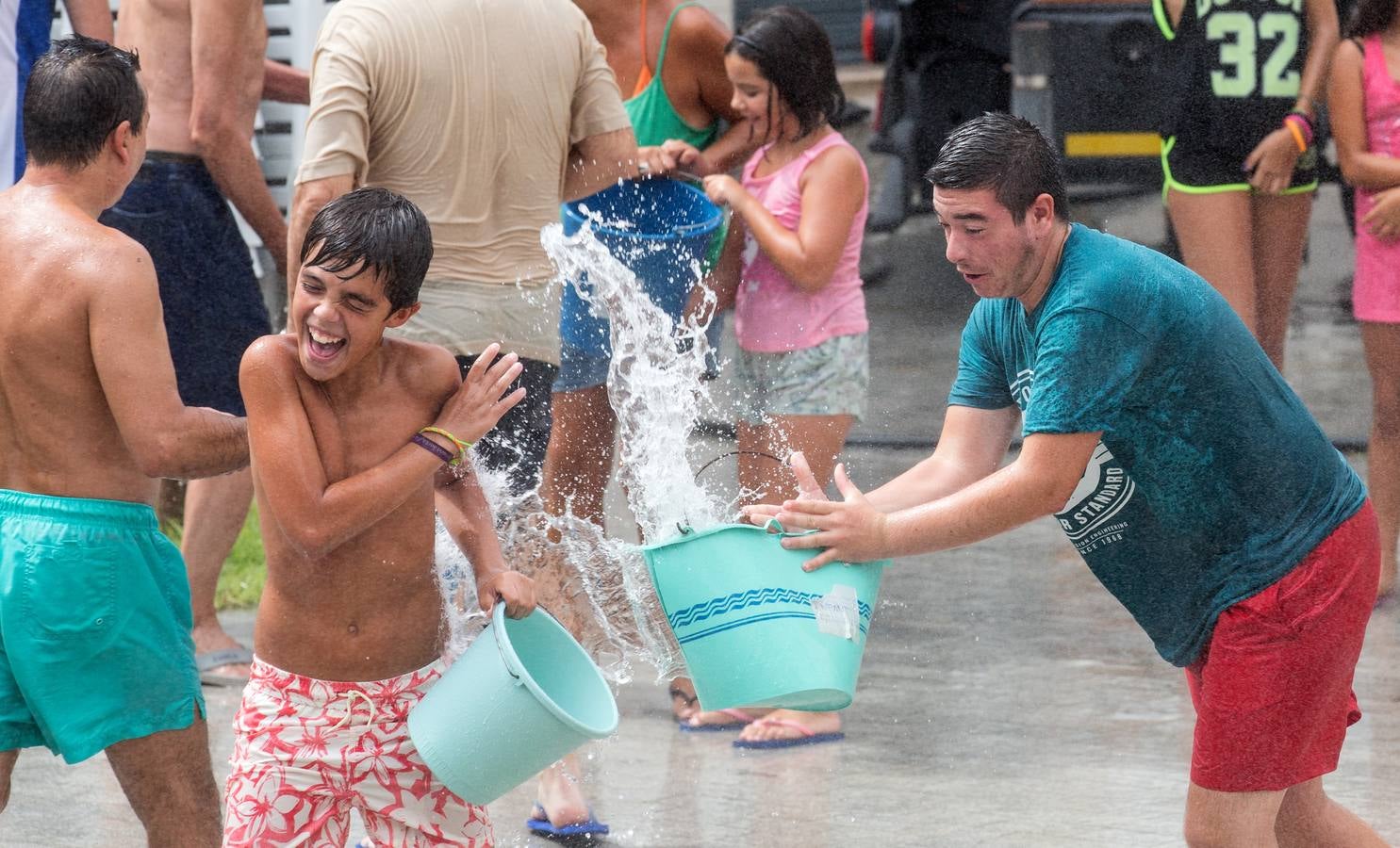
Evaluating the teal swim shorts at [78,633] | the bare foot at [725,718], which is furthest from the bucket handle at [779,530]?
the bare foot at [725,718]

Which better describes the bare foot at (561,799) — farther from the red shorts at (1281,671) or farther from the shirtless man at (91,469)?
the red shorts at (1281,671)

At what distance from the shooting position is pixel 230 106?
4.37 meters

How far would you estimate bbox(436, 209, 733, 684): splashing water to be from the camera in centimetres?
385

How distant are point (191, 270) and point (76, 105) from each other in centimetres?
161

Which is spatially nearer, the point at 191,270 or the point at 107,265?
the point at 107,265

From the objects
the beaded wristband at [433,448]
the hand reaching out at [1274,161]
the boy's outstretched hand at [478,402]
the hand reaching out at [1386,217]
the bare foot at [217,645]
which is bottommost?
the bare foot at [217,645]

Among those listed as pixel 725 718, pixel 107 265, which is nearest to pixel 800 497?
pixel 107 265

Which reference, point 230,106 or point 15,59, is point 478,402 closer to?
point 230,106

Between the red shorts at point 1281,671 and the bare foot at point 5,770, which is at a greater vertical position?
the red shorts at point 1281,671

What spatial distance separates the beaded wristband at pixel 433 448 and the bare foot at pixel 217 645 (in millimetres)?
2106

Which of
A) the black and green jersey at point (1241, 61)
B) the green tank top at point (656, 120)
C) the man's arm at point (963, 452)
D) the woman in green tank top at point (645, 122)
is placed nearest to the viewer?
the man's arm at point (963, 452)

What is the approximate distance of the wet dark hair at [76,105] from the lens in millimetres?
2973

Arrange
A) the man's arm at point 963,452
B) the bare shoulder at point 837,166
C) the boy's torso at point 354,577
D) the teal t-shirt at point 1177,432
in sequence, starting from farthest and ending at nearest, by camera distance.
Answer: the bare shoulder at point 837,166
the man's arm at point 963,452
the boy's torso at point 354,577
the teal t-shirt at point 1177,432

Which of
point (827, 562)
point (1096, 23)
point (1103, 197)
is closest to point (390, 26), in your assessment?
point (827, 562)
